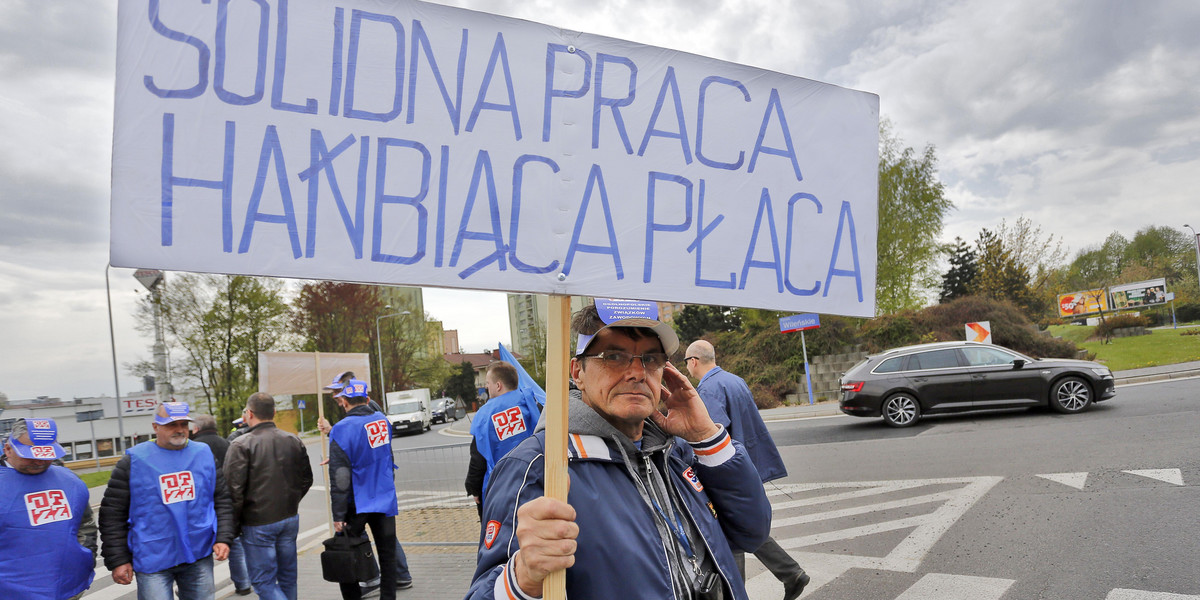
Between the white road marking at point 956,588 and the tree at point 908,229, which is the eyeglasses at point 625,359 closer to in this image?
the white road marking at point 956,588

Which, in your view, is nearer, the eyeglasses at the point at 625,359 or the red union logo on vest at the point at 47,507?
the eyeglasses at the point at 625,359

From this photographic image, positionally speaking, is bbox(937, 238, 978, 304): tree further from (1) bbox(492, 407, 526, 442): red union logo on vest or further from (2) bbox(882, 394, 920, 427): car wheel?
(1) bbox(492, 407, 526, 442): red union logo on vest

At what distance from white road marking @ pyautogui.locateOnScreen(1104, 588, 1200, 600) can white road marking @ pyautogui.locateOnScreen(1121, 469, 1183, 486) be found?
322 cm

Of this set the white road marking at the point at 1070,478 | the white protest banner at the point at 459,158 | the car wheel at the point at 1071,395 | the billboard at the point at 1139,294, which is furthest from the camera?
the billboard at the point at 1139,294

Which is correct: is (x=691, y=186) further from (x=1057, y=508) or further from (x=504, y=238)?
(x=1057, y=508)

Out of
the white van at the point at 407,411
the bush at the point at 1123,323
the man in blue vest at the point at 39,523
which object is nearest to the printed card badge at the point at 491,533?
the man in blue vest at the point at 39,523

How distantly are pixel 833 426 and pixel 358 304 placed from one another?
39.4m

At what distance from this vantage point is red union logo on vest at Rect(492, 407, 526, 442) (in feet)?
17.5

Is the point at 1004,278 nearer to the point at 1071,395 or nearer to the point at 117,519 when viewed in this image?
the point at 1071,395

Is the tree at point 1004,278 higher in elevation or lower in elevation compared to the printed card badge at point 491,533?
higher

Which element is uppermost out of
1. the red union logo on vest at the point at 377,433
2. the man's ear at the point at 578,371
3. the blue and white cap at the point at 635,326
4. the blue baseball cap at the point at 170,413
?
the blue and white cap at the point at 635,326

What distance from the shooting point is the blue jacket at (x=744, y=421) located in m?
4.60

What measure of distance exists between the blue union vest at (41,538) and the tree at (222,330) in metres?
33.6

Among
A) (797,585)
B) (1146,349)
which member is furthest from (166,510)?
(1146,349)
